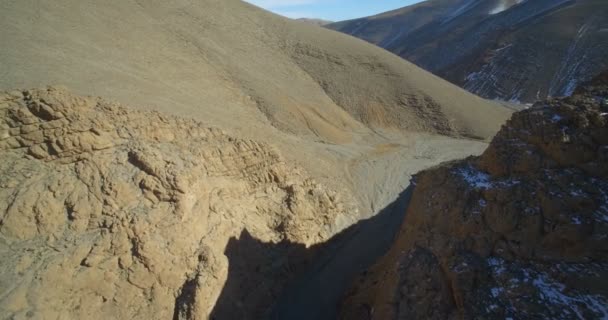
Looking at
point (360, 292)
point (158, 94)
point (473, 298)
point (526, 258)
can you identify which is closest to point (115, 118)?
point (158, 94)

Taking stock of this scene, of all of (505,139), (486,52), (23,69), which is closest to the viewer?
(505,139)

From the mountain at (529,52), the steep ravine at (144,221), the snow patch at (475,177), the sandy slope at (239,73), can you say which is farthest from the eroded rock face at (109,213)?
the mountain at (529,52)

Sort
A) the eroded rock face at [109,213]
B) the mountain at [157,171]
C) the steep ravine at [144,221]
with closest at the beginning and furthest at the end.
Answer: the eroded rock face at [109,213] < the steep ravine at [144,221] < the mountain at [157,171]

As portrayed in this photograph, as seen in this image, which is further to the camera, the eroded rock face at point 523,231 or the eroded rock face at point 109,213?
the eroded rock face at point 109,213

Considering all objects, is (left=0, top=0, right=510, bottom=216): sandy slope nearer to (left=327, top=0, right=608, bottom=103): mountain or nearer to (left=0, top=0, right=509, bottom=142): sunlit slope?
(left=0, top=0, right=509, bottom=142): sunlit slope

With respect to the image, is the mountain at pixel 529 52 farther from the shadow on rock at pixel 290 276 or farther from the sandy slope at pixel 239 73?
the shadow on rock at pixel 290 276

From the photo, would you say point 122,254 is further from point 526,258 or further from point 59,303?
point 526,258

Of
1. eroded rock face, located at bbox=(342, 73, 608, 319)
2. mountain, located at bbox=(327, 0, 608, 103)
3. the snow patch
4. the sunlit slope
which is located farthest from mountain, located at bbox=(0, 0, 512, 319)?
mountain, located at bbox=(327, 0, 608, 103)
